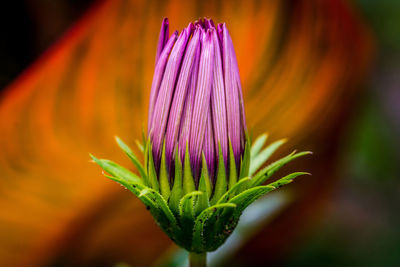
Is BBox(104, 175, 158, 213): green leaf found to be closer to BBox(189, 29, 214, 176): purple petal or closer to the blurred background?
BBox(189, 29, 214, 176): purple petal

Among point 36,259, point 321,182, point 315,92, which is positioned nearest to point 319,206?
point 321,182

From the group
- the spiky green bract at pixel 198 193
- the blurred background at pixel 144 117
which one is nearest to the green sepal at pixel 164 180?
the spiky green bract at pixel 198 193

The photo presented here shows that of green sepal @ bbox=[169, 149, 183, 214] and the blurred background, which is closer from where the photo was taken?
green sepal @ bbox=[169, 149, 183, 214]

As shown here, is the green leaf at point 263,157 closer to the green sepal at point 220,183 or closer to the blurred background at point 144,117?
the green sepal at point 220,183

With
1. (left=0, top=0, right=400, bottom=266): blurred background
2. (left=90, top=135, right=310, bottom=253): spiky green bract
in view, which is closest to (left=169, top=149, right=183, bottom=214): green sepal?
(left=90, top=135, right=310, bottom=253): spiky green bract

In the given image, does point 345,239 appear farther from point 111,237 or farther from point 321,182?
point 111,237

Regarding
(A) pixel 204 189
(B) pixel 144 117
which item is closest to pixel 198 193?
(A) pixel 204 189

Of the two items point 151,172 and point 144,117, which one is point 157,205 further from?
point 144,117
